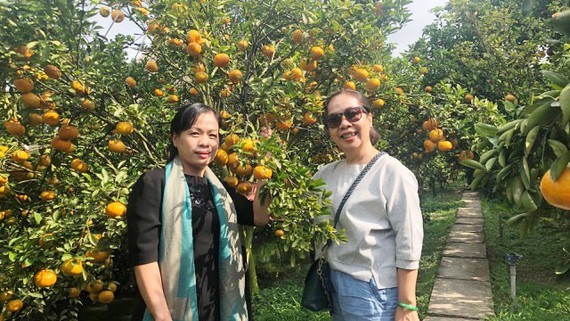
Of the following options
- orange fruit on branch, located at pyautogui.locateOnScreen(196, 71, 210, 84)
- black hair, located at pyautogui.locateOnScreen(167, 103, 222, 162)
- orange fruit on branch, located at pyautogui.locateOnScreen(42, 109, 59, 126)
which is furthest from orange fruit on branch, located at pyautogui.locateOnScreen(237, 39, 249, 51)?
black hair, located at pyautogui.locateOnScreen(167, 103, 222, 162)

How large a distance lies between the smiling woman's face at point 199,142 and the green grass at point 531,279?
5.15 ft

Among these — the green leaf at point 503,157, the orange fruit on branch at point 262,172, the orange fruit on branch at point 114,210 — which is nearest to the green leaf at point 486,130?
the green leaf at point 503,157

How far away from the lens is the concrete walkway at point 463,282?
3.62 metres

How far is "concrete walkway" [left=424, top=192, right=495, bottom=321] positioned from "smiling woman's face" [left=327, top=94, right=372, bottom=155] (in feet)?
8.09

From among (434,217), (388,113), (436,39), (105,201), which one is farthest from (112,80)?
(434,217)

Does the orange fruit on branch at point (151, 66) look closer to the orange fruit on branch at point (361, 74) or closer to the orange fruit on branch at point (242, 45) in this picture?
the orange fruit on branch at point (242, 45)

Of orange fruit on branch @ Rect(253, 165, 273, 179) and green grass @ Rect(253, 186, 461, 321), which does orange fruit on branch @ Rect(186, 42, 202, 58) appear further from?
green grass @ Rect(253, 186, 461, 321)

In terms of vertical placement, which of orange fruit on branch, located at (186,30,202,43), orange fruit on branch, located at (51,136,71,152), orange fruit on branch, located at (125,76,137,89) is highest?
orange fruit on branch, located at (186,30,202,43)

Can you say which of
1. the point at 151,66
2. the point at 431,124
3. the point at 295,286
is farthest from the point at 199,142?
the point at 295,286

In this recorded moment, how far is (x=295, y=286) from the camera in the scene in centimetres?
466

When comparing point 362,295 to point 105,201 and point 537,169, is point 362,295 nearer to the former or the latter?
point 537,169

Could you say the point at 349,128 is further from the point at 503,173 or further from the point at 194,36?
the point at 194,36

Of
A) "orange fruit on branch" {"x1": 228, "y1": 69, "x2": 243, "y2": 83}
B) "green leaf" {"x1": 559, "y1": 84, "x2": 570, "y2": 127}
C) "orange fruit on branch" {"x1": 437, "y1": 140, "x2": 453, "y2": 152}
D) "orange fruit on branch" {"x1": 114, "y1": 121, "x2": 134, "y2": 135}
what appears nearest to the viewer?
"green leaf" {"x1": 559, "y1": 84, "x2": 570, "y2": 127}

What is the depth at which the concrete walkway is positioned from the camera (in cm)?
362
